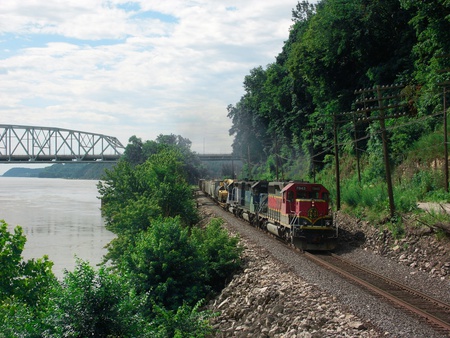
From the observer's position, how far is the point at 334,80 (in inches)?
1937

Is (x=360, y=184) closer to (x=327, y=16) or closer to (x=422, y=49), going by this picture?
(x=422, y=49)

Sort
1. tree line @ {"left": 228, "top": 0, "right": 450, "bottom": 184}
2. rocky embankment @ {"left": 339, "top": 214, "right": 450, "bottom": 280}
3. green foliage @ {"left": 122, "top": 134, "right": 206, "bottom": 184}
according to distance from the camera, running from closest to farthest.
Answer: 1. rocky embankment @ {"left": 339, "top": 214, "right": 450, "bottom": 280}
2. tree line @ {"left": 228, "top": 0, "right": 450, "bottom": 184}
3. green foliage @ {"left": 122, "top": 134, "right": 206, "bottom": 184}

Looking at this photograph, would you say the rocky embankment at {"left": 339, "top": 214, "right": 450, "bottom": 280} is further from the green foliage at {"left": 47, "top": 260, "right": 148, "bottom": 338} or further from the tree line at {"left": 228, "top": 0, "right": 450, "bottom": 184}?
the green foliage at {"left": 47, "top": 260, "right": 148, "bottom": 338}

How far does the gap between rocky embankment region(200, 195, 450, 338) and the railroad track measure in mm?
668

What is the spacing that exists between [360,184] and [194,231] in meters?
17.0

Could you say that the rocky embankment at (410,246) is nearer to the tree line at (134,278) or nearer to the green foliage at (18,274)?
the tree line at (134,278)

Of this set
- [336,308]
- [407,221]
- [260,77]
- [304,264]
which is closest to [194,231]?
[304,264]

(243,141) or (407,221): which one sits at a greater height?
(243,141)

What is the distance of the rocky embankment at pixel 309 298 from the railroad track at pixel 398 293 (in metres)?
0.67

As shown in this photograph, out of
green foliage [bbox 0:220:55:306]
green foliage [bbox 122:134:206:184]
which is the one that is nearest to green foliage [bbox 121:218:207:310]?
green foliage [bbox 0:220:55:306]

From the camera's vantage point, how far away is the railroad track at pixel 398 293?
40.2 feet

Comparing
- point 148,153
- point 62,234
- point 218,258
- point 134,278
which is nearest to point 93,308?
point 134,278

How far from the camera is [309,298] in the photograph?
14102 millimetres

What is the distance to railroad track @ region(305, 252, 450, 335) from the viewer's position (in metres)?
12.3
